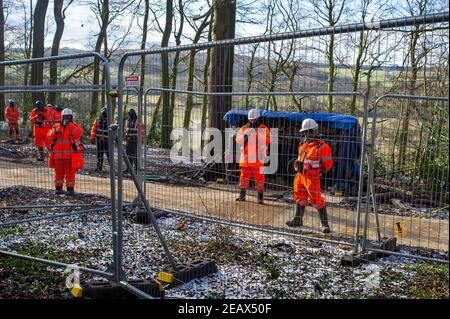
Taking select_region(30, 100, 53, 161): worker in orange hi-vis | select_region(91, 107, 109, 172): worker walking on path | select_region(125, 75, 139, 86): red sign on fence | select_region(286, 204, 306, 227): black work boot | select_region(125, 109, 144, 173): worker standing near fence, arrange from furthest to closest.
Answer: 1. select_region(30, 100, 53, 161): worker in orange hi-vis
2. select_region(125, 109, 144, 173): worker standing near fence
3. select_region(286, 204, 306, 227): black work boot
4. select_region(91, 107, 109, 172): worker walking on path
5. select_region(125, 75, 139, 86): red sign on fence

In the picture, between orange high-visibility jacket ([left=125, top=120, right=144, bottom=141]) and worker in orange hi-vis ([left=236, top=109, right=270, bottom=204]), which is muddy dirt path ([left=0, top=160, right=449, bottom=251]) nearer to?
worker in orange hi-vis ([left=236, top=109, right=270, bottom=204])

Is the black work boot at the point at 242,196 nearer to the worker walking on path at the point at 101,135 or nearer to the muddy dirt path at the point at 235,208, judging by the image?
the muddy dirt path at the point at 235,208

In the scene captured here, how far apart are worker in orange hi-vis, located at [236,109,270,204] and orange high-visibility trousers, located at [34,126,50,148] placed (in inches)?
154

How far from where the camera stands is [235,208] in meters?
8.92

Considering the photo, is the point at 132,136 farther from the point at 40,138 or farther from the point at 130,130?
the point at 40,138

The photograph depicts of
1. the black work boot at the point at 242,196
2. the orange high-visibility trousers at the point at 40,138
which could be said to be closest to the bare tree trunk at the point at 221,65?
the black work boot at the point at 242,196

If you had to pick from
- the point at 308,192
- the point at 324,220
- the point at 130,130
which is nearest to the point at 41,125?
the point at 130,130

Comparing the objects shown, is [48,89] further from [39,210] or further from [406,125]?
[406,125]

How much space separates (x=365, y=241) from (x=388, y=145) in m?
1.24

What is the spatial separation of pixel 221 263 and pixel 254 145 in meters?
3.53

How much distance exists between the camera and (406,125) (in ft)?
20.0

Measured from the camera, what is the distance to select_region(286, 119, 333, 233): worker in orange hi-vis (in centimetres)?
750

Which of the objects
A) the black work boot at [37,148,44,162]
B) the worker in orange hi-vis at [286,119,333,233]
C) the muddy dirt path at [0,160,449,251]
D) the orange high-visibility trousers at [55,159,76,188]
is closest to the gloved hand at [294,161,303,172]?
the worker in orange hi-vis at [286,119,333,233]

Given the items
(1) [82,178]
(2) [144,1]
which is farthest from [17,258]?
(2) [144,1]
